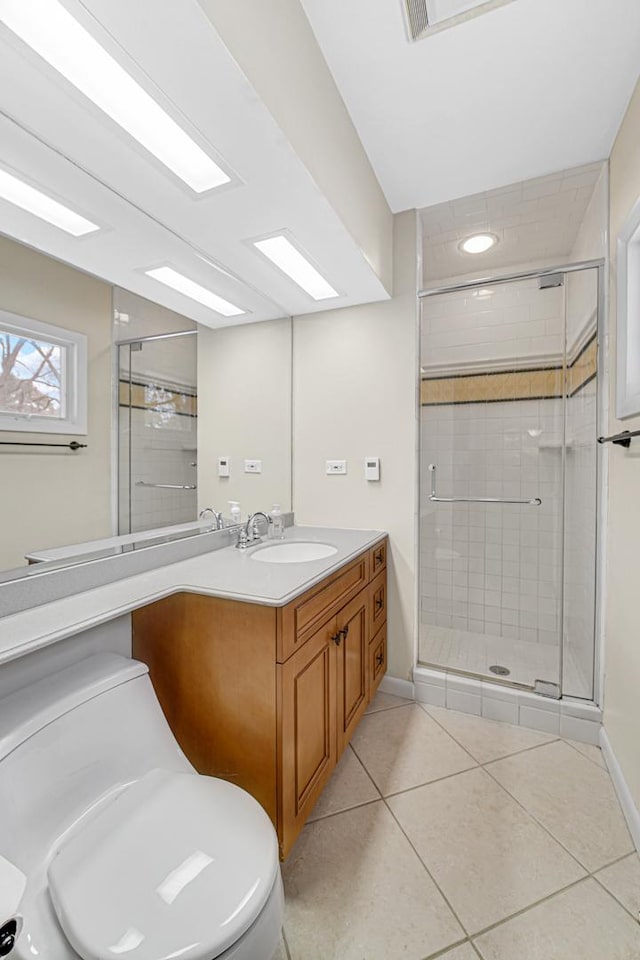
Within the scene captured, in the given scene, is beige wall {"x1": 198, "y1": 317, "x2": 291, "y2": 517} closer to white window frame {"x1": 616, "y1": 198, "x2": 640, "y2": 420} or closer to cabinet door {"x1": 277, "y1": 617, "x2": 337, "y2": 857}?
cabinet door {"x1": 277, "y1": 617, "x2": 337, "y2": 857}

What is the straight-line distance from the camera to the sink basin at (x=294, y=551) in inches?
76.7

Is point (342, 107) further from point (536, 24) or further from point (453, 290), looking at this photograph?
point (453, 290)

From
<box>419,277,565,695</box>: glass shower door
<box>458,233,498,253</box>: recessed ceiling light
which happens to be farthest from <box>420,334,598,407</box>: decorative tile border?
<box>458,233,498,253</box>: recessed ceiling light

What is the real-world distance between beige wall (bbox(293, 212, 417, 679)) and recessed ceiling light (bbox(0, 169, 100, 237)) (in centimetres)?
133

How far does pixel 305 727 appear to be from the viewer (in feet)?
4.40

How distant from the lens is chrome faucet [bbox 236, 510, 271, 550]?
1934mm

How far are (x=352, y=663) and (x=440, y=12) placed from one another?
2284mm

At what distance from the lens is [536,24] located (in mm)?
1326

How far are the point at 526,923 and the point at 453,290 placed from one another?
8.24 feet

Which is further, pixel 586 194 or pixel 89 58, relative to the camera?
pixel 586 194

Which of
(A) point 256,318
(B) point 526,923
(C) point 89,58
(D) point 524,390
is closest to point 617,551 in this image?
(D) point 524,390

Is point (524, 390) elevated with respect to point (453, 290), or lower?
lower

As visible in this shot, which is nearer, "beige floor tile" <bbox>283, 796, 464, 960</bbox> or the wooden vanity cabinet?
"beige floor tile" <bbox>283, 796, 464, 960</bbox>

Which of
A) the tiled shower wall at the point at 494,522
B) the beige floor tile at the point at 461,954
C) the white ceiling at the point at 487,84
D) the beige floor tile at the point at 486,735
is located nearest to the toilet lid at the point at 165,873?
the beige floor tile at the point at 461,954
